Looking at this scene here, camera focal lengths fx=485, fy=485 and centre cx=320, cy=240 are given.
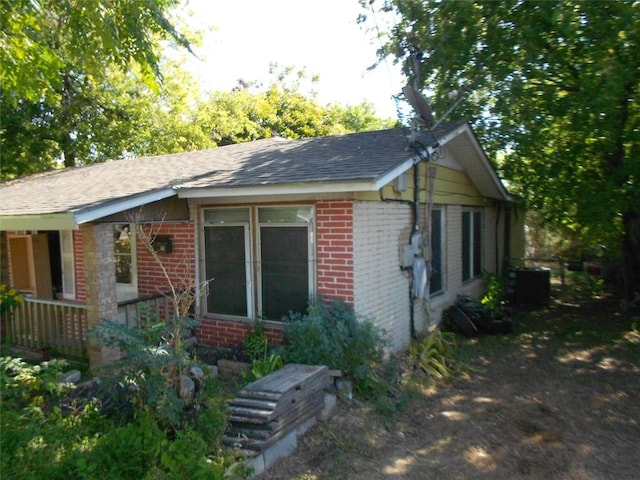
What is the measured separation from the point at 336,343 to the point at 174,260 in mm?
3531

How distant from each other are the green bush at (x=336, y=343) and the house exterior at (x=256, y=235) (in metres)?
0.48

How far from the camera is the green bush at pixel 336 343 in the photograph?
5914mm

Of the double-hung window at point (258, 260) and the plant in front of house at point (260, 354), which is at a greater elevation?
the double-hung window at point (258, 260)

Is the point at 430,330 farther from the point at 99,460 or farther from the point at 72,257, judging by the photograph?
the point at 72,257

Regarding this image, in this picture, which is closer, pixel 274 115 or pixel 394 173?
pixel 394 173

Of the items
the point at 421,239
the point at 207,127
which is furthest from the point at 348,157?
the point at 207,127

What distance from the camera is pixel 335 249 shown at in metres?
6.67

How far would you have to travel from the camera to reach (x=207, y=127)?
2258 cm

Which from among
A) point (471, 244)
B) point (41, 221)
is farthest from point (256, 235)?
point (471, 244)

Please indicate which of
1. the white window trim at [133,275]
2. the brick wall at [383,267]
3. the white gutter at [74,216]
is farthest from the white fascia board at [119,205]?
the brick wall at [383,267]

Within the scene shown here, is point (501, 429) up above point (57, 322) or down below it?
below

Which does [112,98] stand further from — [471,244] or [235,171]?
[471,244]

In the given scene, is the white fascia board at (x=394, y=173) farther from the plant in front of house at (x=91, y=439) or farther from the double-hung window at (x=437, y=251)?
the plant in front of house at (x=91, y=439)

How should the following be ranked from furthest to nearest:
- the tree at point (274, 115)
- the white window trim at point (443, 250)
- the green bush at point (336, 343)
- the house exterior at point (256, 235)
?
the tree at point (274, 115) < the white window trim at point (443, 250) < the house exterior at point (256, 235) < the green bush at point (336, 343)
